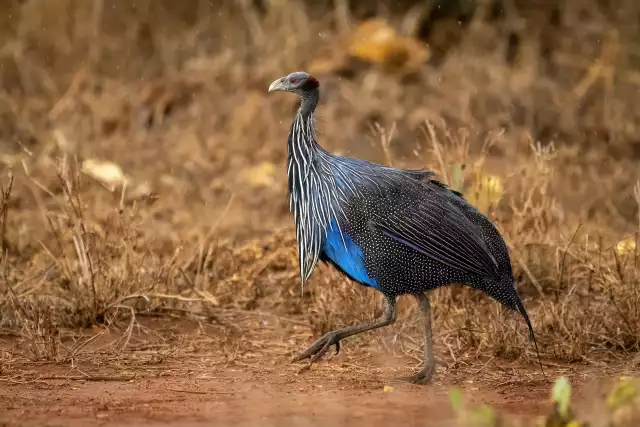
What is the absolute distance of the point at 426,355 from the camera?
190 inches

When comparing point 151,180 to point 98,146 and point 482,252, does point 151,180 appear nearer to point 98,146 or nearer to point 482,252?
point 98,146

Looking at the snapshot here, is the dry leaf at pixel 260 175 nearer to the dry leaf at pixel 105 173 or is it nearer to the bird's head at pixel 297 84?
the dry leaf at pixel 105 173

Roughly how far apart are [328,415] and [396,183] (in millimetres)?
1121

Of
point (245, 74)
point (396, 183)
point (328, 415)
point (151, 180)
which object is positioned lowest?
point (328, 415)

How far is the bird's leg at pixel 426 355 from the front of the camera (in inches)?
189

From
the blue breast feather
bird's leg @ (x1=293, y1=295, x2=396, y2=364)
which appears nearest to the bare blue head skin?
the blue breast feather

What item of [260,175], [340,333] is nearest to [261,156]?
[260,175]

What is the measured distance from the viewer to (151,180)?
8180 millimetres

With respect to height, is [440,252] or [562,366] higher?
[440,252]

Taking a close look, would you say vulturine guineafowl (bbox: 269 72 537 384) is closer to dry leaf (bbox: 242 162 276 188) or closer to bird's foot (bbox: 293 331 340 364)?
bird's foot (bbox: 293 331 340 364)

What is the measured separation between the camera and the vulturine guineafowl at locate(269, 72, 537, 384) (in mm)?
4703

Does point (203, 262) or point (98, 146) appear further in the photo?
point (98, 146)

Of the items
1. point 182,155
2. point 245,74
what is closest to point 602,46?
point 245,74

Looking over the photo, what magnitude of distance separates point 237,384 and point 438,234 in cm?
103
